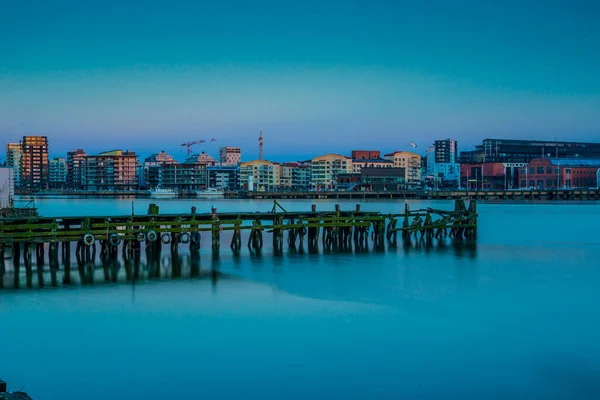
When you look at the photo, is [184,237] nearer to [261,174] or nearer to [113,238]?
[113,238]

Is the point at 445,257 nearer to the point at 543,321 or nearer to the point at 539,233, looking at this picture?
the point at 543,321

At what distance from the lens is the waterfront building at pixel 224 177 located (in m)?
160

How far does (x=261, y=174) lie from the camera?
156625 millimetres

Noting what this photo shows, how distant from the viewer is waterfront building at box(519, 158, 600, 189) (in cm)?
12694

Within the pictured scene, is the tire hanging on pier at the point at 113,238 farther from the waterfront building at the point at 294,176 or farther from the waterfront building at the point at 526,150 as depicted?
the waterfront building at the point at 526,150

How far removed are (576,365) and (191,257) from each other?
17.1m

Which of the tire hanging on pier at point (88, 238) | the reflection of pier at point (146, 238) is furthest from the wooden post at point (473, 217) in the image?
the tire hanging on pier at point (88, 238)

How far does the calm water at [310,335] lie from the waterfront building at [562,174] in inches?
4349

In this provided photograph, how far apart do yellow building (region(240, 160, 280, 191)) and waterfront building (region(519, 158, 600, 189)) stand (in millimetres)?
57661

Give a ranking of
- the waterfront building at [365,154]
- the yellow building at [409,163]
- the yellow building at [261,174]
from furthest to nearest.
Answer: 1. the waterfront building at [365,154]
2. the yellow building at [409,163]
3. the yellow building at [261,174]

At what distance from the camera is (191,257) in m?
26.7

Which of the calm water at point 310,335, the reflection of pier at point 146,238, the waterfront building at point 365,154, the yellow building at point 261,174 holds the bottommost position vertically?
the calm water at point 310,335

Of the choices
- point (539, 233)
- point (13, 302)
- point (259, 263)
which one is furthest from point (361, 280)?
point (539, 233)

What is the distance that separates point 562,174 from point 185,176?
282 ft
